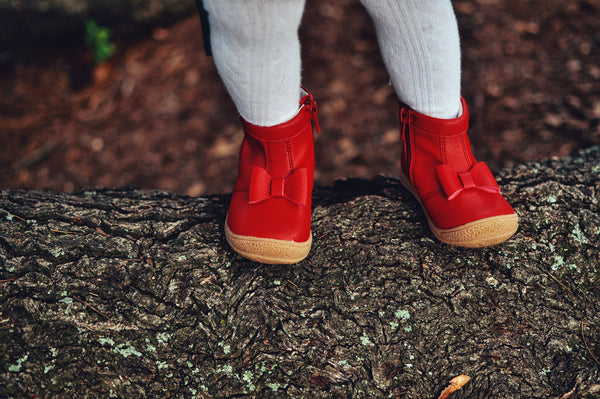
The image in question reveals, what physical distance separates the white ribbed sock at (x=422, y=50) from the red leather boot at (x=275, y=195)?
0.92 feet

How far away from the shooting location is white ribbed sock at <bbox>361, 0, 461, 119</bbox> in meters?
1.25

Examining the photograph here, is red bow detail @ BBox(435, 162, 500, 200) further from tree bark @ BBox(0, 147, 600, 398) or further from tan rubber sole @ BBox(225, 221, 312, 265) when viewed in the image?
tan rubber sole @ BBox(225, 221, 312, 265)

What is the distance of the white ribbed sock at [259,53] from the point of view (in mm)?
1081

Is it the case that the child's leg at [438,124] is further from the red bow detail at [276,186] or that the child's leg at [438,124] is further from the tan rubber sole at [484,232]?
→ the red bow detail at [276,186]

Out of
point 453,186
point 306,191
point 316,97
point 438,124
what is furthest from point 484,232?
point 316,97

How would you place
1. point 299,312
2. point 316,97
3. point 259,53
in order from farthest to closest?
point 316,97 → point 299,312 → point 259,53

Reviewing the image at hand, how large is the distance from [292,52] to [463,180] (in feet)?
2.02

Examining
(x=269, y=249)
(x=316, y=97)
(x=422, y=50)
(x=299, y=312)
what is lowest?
(x=316, y=97)

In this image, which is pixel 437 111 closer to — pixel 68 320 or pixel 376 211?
pixel 376 211

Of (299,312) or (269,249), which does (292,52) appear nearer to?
(269,249)

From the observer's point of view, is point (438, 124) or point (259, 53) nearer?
point (259, 53)

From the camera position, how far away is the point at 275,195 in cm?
140

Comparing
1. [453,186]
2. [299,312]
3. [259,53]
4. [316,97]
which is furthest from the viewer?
[316,97]

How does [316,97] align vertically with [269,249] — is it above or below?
below
